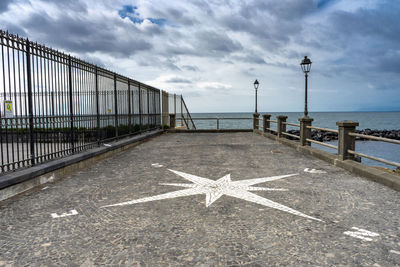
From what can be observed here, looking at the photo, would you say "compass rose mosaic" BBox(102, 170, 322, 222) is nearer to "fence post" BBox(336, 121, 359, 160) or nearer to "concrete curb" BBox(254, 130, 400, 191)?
"concrete curb" BBox(254, 130, 400, 191)

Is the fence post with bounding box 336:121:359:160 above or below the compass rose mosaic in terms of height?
above

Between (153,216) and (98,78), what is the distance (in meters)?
8.17

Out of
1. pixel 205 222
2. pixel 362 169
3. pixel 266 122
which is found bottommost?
pixel 205 222

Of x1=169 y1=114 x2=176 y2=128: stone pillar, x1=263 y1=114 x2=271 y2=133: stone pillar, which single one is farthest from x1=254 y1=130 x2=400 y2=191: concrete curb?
x1=169 y1=114 x2=176 y2=128: stone pillar

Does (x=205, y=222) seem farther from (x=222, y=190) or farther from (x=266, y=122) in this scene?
(x=266, y=122)

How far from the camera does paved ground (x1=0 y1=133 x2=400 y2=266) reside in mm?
3270

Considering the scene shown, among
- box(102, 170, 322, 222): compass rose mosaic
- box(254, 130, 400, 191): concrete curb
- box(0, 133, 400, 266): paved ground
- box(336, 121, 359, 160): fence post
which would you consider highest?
box(336, 121, 359, 160): fence post

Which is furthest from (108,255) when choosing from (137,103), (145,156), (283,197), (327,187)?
(137,103)

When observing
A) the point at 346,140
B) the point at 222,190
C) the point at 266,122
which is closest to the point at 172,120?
the point at 266,122

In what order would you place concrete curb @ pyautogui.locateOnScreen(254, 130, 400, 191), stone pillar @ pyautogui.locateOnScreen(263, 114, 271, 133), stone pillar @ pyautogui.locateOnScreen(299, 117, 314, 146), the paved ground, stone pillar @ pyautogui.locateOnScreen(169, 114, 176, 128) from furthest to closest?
stone pillar @ pyautogui.locateOnScreen(169, 114, 176, 128) → stone pillar @ pyautogui.locateOnScreen(263, 114, 271, 133) → stone pillar @ pyautogui.locateOnScreen(299, 117, 314, 146) → concrete curb @ pyautogui.locateOnScreen(254, 130, 400, 191) → the paved ground

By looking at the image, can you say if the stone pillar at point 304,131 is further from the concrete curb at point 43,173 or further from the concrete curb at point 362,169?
the concrete curb at point 43,173

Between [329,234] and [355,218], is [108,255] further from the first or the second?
[355,218]

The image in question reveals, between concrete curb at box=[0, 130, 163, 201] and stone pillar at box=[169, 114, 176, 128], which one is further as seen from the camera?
stone pillar at box=[169, 114, 176, 128]

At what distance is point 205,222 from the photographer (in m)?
4.24
